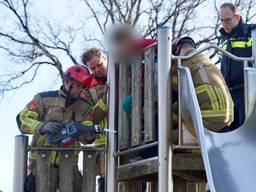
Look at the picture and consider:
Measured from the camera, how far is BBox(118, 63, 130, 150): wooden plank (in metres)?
7.37

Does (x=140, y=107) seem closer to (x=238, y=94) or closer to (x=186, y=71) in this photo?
(x=186, y=71)

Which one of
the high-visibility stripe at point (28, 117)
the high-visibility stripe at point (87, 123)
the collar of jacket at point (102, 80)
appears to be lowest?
the high-visibility stripe at point (87, 123)

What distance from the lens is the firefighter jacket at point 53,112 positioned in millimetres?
7477

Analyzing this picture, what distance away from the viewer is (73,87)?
7.66 metres

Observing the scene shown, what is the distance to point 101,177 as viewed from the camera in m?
7.90

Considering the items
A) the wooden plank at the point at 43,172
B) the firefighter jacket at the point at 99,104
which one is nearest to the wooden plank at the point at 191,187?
the firefighter jacket at the point at 99,104

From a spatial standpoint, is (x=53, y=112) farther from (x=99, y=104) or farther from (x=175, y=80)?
(x=175, y=80)

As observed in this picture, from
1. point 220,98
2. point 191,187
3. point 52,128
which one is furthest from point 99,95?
point 191,187

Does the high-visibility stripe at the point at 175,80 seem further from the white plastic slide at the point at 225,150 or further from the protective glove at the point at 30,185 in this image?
the protective glove at the point at 30,185

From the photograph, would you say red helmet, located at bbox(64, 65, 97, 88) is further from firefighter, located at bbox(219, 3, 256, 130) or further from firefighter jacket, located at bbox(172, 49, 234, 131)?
firefighter, located at bbox(219, 3, 256, 130)

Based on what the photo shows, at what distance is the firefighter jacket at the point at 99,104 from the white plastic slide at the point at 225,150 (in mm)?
1240

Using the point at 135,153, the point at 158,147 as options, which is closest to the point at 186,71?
the point at 158,147

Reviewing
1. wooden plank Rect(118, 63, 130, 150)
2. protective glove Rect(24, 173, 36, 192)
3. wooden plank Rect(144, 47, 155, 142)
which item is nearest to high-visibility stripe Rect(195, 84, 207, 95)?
wooden plank Rect(144, 47, 155, 142)

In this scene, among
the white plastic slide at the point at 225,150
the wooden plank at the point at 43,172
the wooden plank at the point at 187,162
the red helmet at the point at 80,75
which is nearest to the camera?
the white plastic slide at the point at 225,150
